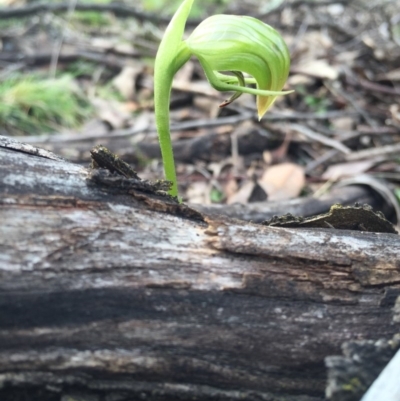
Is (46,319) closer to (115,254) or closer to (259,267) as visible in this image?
(115,254)

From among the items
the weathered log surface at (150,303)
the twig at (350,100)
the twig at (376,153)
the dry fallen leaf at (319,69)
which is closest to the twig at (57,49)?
the dry fallen leaf at (319,69)

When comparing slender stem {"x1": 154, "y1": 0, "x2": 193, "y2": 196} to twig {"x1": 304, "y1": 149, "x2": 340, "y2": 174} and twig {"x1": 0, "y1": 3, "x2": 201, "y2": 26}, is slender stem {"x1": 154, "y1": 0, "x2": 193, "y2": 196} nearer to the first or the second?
twig {"x1": 304, "y1": 149, "x2": 340, "y2": 174}

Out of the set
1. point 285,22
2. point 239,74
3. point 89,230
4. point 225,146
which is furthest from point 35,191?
point 285,22

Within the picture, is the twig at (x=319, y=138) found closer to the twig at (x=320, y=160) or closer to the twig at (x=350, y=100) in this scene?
the twig at (x=320, y=160)

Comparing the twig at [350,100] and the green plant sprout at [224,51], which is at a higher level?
the twig at [350,100]

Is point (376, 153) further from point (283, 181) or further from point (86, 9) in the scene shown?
point (86, 9)
